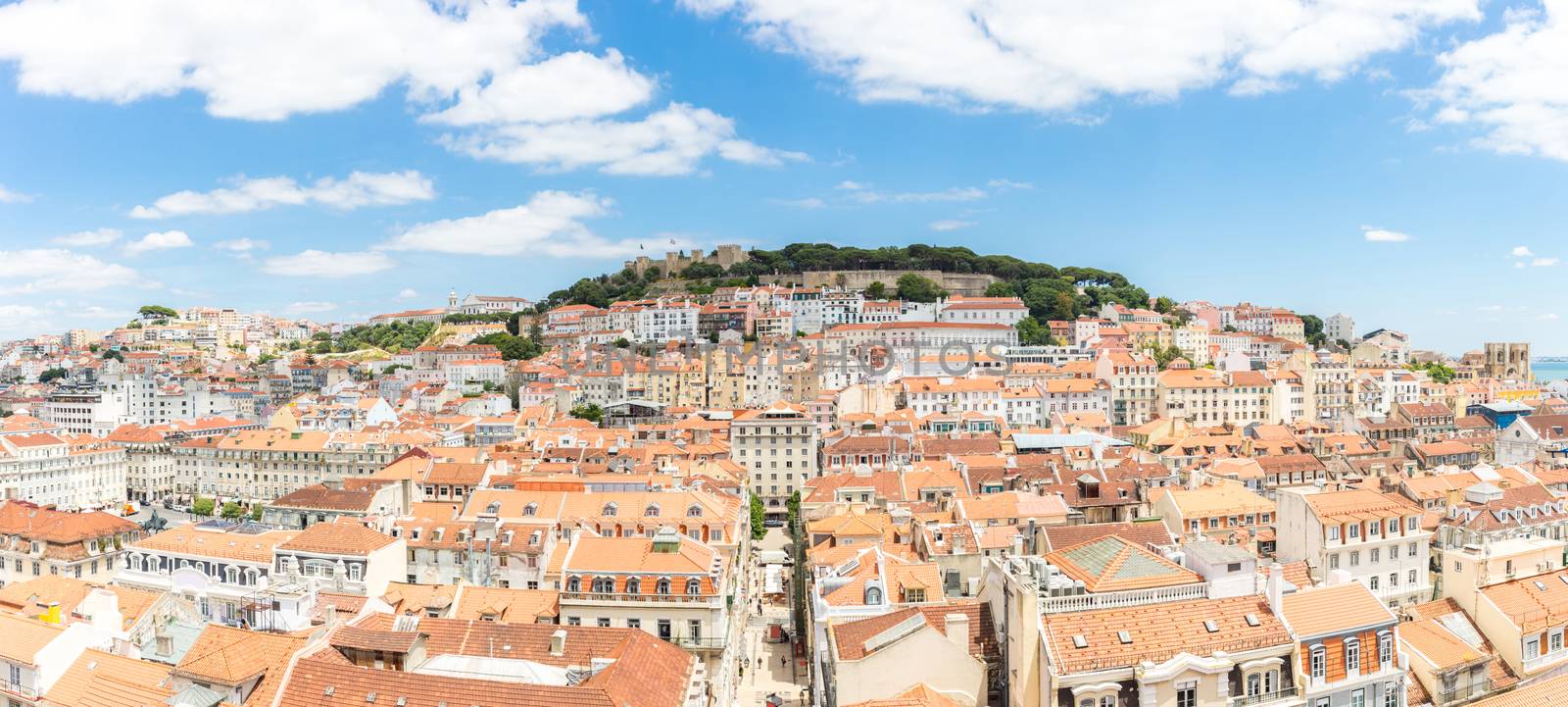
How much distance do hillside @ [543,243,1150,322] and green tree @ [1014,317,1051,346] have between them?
12.9 metres

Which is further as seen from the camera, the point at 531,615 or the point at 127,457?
the point at 127,457

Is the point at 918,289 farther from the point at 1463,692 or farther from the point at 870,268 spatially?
the point at 1463,692

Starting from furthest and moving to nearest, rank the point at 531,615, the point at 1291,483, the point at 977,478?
the point at 1291,483 → the point at 977,478 → the point at 531,615

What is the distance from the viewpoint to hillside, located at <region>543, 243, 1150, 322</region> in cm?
14038

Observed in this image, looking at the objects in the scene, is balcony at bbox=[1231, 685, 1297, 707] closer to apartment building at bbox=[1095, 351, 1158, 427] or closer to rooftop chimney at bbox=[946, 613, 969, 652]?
rooftop chimney at bbox=[946, 613, 969, 652]

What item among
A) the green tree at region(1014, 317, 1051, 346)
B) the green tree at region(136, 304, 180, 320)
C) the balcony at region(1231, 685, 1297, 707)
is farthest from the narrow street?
the green tree at region(136, 304, 180, 320)

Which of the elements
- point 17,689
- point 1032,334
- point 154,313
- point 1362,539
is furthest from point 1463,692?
point 154,313

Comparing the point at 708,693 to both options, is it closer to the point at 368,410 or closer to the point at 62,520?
the point at 62,520

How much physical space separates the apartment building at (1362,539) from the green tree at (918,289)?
103252 millimetres

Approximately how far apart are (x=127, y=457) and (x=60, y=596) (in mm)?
59312

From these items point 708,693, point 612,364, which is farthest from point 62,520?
point 612,364

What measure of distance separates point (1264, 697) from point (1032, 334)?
10102 centimetres

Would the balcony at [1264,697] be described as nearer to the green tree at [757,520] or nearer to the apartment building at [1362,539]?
the apartment building at [1362,539]

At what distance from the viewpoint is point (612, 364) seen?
10519 centimetres
